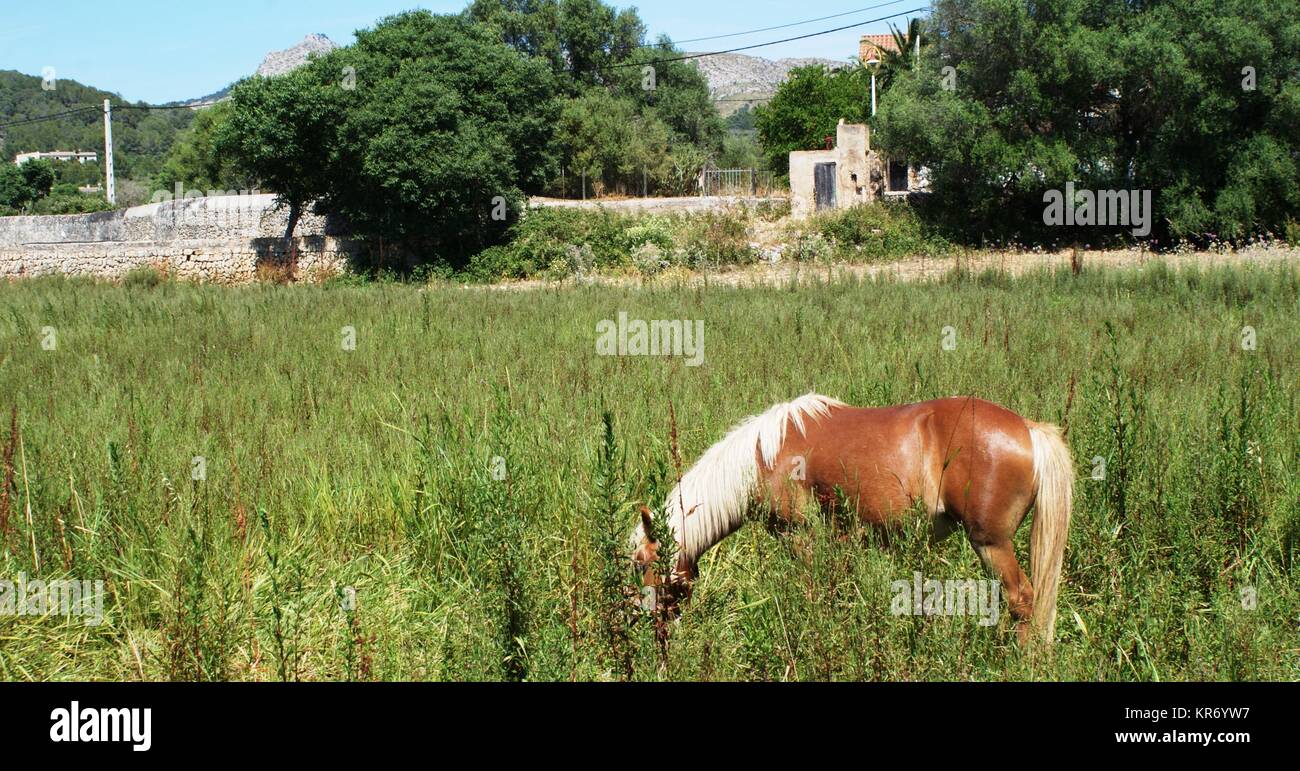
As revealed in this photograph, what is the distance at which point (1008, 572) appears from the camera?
396cm

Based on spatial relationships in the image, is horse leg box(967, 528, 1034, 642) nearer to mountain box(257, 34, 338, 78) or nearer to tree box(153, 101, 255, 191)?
tree box(153, 101, 255, 191)

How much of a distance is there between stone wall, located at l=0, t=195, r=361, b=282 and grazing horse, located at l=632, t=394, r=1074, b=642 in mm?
23392

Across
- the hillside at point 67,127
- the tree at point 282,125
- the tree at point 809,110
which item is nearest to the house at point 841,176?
the tree at point 282,125

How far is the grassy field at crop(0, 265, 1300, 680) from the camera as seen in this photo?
357 cm

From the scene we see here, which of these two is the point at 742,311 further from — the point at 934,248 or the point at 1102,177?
the point at 1102,177

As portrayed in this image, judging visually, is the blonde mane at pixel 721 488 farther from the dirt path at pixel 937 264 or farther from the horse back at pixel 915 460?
the dirt path at pixel 937 264

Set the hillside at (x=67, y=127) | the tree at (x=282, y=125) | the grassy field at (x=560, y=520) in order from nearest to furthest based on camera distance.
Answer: the grassy field at (x=560, y=520), the tree at (x=282, y=125), the hillside at (x=67, y=127)

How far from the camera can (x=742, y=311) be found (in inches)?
459

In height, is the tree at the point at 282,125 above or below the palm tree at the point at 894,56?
below

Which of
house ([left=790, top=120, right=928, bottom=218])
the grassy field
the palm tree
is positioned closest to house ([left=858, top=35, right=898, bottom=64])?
the palm tree

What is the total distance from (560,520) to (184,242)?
83.2 feet

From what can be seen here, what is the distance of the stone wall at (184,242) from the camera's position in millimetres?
26094

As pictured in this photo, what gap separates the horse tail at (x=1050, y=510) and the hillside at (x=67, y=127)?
330ft
